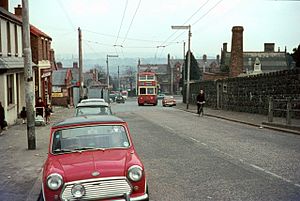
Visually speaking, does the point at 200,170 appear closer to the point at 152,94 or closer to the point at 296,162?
the point at 296,162

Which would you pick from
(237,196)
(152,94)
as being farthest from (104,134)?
(152,94)

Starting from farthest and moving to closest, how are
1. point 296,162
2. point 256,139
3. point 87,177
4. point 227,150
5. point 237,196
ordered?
point 256,139 → point 227,150 → point 296,162 → point 237,196 → point 87,177

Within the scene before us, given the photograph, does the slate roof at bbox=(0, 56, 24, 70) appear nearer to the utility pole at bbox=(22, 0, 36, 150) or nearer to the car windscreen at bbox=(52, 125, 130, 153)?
the utility pole at bbox=(22, 0, 36, 150)

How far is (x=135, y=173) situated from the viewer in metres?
5.63

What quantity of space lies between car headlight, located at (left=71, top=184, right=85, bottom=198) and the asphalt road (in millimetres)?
1785

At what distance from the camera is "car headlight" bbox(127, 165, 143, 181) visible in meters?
5.57

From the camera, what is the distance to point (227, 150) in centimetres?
1167

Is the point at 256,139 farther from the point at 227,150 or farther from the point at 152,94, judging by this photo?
the point at 152,94

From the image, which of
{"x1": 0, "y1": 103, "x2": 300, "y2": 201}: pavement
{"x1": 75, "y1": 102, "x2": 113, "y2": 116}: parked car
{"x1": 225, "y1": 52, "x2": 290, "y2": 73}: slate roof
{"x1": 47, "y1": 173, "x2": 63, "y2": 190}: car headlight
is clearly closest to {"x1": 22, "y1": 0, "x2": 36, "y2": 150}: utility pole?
{"x1": 0, "y1": 103, "x2": 300, "y2": 201}: pavement

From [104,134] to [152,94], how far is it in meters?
43.9

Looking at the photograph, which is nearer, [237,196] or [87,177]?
[87,177]

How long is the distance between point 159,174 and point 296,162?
3538mm

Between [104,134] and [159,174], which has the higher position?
[104,134]

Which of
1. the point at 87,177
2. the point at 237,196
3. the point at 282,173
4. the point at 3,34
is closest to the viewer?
the point at 87,177
